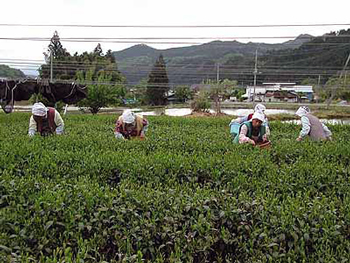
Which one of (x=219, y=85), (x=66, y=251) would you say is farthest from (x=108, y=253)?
(x=219, y=85)

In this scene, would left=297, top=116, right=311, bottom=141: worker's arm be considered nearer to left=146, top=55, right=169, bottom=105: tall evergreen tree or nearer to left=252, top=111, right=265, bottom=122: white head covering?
left=252, top=111, right=265, bottom=122: white head covering

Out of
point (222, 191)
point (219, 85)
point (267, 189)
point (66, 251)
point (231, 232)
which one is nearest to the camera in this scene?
point (66, 251)

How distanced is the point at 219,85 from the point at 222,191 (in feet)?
90.1

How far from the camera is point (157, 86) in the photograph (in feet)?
144

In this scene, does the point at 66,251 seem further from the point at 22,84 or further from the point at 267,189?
the point at 22,84

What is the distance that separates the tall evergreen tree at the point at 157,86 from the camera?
150ft

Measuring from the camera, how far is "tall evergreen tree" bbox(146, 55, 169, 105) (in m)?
45.6

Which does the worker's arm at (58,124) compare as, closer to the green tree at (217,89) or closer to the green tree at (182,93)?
the green tree at (217,89)

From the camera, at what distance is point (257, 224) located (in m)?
2.77

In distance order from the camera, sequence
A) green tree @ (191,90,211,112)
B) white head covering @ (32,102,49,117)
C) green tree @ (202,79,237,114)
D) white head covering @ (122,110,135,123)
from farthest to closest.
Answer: green tree @ (191,90,211,112), green tree @ (202,79,237,114), white head covering @ (122,110,135,123), white head covering @ (32,102,49,117)

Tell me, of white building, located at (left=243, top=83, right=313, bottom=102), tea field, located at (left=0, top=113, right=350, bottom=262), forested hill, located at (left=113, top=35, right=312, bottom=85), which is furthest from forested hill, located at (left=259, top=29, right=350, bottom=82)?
tea field, located at (left=0, top=113, right=350, bottom=262)

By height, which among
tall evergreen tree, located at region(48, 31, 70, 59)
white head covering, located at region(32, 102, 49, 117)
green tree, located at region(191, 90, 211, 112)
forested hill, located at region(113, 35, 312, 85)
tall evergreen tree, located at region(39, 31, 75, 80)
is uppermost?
forested hill, located at region(113, 35, 312, 85)

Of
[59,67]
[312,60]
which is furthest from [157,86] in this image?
[312,60]

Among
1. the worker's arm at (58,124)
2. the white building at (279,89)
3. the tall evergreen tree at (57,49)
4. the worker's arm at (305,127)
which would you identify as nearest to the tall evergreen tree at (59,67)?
the tall evergreen tree at (57,49)
